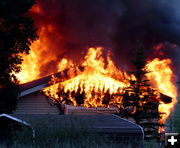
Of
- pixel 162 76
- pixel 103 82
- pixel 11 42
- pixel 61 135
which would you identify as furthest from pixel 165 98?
pixel 11 42

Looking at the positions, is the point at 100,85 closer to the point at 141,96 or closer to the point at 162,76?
the point at 141,96

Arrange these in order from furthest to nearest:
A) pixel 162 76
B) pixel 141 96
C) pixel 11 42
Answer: pixel 162 76 → pixel 11 42 → pixel 141 96

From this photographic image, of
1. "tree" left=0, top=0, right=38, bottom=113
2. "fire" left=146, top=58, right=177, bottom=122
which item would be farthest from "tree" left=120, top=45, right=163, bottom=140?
"tree" left=0, top=0, right=38, bottom=113

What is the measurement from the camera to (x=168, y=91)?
677 inches

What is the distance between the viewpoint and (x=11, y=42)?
52.3 feet

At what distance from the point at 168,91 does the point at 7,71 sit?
853 centimetres

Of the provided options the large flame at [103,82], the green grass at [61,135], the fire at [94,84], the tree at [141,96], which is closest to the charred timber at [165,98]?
the large flame at [103,82]

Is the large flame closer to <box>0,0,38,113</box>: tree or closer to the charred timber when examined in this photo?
the charred timber

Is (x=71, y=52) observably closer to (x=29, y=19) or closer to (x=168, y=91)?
(x=29, y=19)

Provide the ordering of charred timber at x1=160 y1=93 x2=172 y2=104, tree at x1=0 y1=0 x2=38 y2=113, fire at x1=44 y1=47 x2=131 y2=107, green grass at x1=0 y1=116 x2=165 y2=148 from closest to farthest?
green grass at x1=0 y1=116 x2=165 y2=148, tree at x1=0 y1=0 x2=38 y2=113, charred timber at x1=160 y1=93 x2=172 y2=104, fire at x1=44 y1=47 x2=131 y2=107

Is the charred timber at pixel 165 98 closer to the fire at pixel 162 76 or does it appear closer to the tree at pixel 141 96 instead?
the fire at pixel 162 76

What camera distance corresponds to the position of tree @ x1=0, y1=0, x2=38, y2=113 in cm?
1548

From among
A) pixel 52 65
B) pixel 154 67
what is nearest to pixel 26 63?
pixel 52 65

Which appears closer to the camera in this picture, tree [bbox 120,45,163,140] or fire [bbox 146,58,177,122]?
tree [bbox 120,45,163,140]
